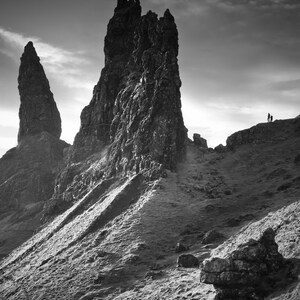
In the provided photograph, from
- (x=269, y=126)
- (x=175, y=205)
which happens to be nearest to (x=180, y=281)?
(x=175, y=205)

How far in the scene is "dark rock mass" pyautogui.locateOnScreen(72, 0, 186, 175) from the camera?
285ft

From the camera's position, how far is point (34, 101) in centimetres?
15100

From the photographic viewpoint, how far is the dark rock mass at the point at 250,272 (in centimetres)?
2855

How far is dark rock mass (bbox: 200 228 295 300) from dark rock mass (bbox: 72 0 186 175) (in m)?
50.8

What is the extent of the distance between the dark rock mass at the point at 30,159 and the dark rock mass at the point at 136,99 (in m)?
22.9

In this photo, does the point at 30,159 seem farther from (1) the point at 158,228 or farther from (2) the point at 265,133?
(1) the point at 158,228

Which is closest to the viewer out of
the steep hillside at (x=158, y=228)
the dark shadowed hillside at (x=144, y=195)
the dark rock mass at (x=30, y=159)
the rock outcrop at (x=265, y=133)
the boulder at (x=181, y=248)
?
the steep hillside at (x=158, y=228)

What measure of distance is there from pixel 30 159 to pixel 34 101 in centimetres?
3066

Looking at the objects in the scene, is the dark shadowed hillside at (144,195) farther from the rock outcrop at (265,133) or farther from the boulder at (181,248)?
the rock outcrop at (265,133)

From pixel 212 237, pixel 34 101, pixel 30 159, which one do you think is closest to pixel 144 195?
pixel 212 237

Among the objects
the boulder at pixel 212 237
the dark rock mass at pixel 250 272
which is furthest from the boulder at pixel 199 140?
the dark rock mass at pixel 250 272

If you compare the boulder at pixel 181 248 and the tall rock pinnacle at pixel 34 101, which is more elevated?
the tall rock pinnacle at pixel 34 101

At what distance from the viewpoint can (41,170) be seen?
131 metres

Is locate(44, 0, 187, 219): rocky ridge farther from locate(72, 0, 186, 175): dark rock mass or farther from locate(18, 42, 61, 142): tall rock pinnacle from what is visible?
locate(18, 42, 61, 142): tall rock pinnacle
